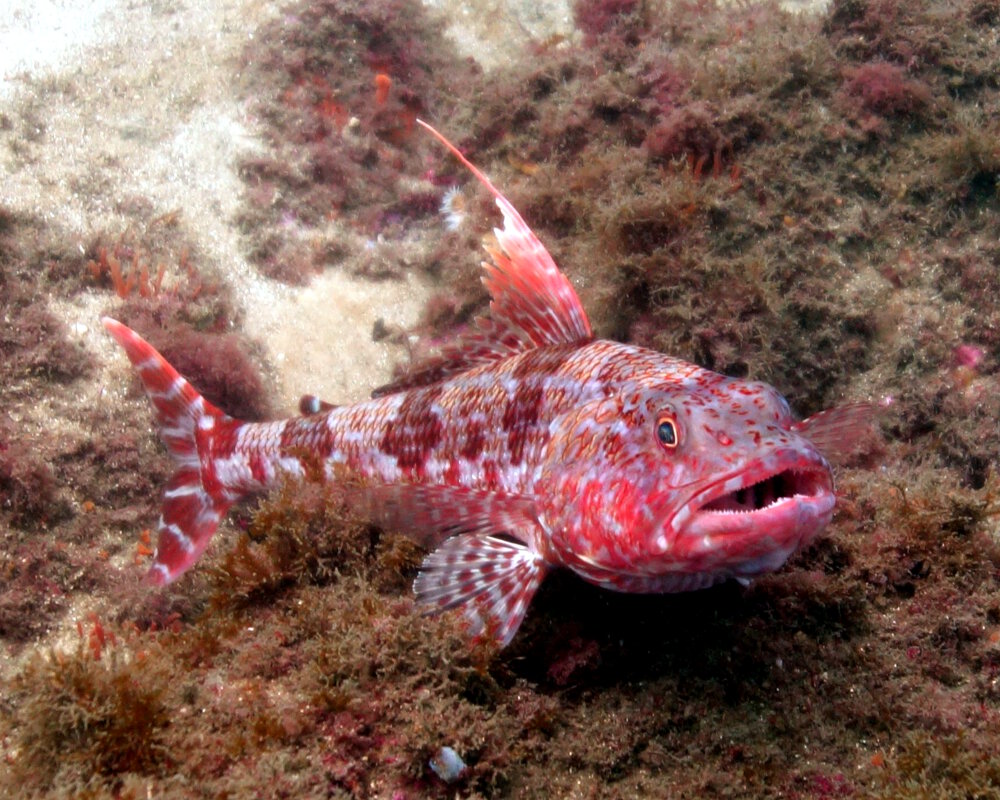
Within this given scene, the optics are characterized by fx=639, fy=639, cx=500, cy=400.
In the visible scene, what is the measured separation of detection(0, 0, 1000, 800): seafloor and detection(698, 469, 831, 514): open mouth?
771 millimetres

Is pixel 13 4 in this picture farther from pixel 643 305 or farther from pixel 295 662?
pixel 295 662

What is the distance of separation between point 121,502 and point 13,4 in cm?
694

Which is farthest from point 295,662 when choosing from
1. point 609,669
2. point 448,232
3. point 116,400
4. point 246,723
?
point 448,232

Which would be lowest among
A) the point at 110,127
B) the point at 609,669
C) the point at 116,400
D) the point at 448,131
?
the point at 609,669

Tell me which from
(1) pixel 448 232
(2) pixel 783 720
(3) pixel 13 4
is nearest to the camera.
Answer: (2) pixel 783 720

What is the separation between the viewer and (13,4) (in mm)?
7855

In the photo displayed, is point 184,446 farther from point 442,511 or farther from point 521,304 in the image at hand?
point 521,304

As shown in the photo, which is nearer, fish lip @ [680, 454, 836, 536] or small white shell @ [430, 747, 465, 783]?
fish lip @ [680, 454, 836, 536]

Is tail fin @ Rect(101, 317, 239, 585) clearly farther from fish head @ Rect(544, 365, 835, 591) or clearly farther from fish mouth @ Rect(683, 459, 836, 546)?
fish mouth @ Rect(683, 459, 836, 546)

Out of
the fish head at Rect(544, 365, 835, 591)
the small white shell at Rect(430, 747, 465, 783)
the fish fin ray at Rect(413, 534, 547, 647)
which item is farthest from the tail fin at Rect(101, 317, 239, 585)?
the fish head at Rect(544, 365, 835, 591)

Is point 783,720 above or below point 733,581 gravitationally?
below

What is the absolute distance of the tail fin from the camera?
15.6ft

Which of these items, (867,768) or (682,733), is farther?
(682,733)

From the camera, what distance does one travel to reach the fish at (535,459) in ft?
7.93
